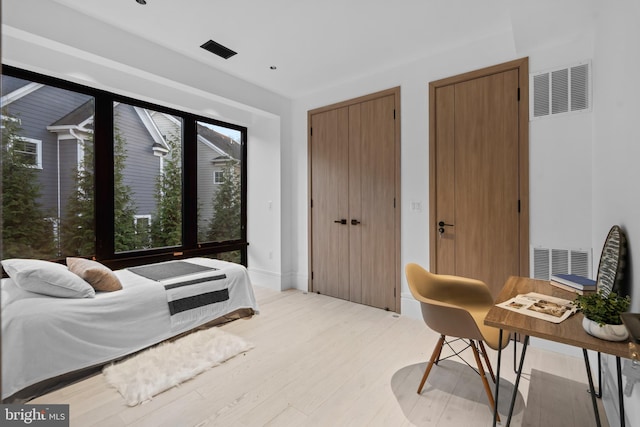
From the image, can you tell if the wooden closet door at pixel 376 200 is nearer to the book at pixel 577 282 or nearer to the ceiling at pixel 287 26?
the ceiling at pixel 287 26

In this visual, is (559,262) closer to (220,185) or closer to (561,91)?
(561,91)

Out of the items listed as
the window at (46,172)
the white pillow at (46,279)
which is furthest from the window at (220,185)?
the white pillow at (46,279)

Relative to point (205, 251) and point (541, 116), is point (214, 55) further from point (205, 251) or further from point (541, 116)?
point (541, 116)

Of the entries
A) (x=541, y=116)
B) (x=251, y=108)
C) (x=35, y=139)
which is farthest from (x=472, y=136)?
(x=35, y=139)

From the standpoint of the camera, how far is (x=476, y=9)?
2.52 m

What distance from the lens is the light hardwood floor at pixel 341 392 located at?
6.20ft

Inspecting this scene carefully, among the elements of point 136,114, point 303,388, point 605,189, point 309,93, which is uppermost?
point 309,93

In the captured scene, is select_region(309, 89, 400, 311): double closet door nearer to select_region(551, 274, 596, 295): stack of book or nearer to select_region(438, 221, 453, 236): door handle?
select_region(438, 221, 453, 236): door handle

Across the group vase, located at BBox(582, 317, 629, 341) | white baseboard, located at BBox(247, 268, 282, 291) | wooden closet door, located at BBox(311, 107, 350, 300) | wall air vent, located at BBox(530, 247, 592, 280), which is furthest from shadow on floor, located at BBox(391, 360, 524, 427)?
white baseboard, located at BBox(247, 268, 282, 291)

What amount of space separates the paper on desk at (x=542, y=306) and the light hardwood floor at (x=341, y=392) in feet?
2.31

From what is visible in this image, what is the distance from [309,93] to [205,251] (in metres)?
2.43

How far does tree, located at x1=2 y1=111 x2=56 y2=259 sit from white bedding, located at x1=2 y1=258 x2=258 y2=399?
0.69m

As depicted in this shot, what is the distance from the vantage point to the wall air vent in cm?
250

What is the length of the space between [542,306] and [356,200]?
2.30 meters
